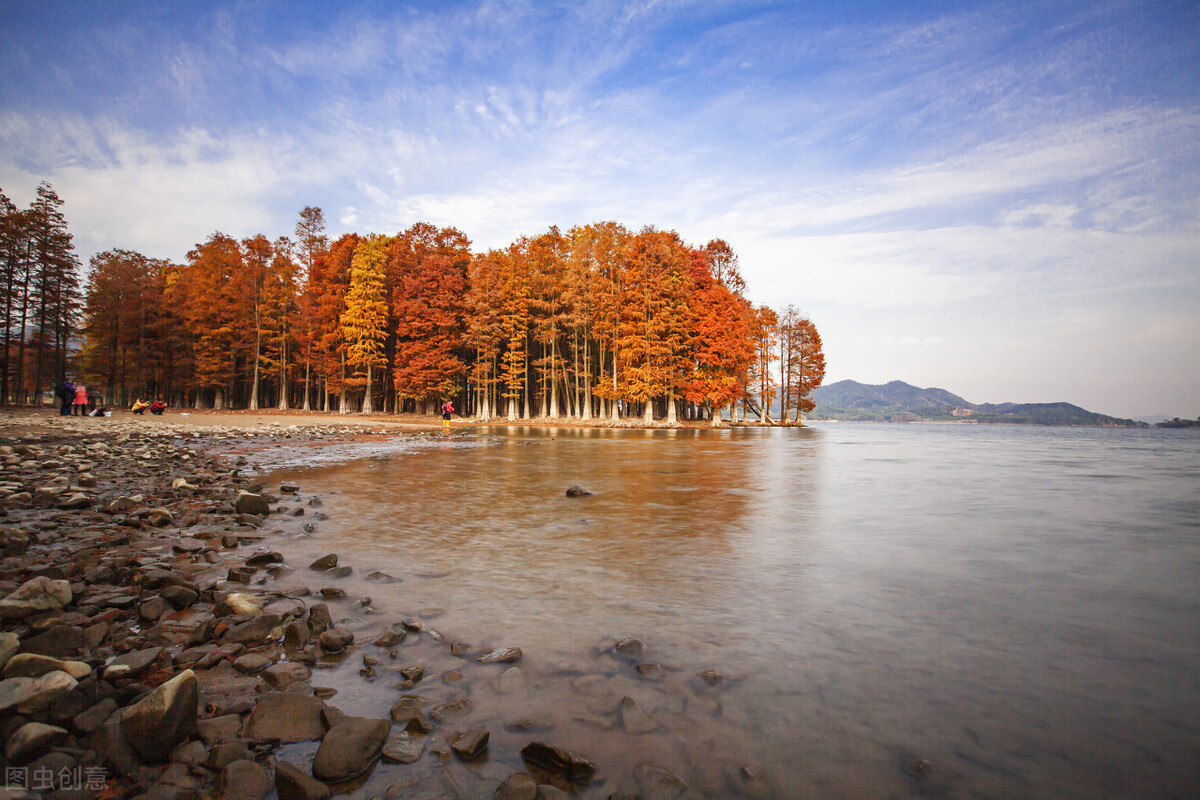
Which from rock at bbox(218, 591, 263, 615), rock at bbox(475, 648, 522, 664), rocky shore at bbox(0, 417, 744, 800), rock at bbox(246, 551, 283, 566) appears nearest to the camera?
rocky shore at bbox(0, 417, 744, 800)

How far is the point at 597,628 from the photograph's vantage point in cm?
446

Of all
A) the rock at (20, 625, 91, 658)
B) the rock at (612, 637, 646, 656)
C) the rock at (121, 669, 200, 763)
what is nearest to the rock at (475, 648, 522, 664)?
the rock at (612, 637, 646, 656)

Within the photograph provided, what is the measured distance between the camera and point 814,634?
4.41 meters

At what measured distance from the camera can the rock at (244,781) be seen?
2.31 metres

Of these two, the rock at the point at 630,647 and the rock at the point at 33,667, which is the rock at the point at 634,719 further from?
the rock at the point at 33,667

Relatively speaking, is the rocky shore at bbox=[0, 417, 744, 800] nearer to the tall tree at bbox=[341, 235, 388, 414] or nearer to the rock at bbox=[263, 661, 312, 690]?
the rock at bbox=[263, 661, 312, 690]

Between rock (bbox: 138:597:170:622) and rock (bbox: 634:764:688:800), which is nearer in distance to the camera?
rock (bbox: 634:764:688:800)

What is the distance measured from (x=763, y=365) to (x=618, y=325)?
2048 centimetres


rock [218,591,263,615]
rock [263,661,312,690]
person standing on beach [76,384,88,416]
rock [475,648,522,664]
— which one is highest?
person standing on beach [76,384,88,416]

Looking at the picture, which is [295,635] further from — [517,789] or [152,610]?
[517,789]

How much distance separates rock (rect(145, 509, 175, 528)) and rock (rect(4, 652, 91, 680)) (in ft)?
17.2

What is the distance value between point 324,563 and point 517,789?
4455 millimetres

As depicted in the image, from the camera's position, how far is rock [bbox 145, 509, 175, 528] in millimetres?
7195

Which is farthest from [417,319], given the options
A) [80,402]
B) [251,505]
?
[251,505]
